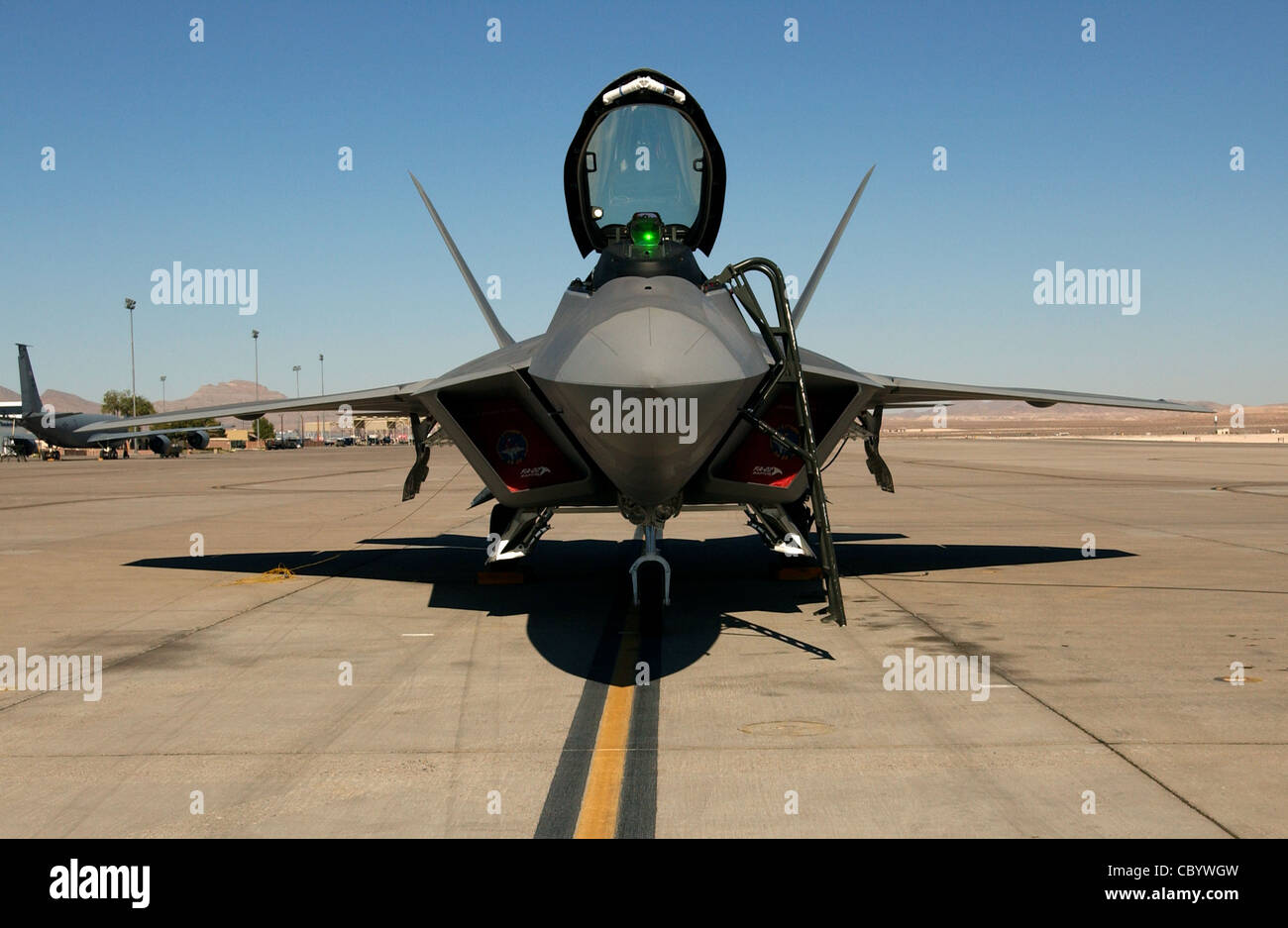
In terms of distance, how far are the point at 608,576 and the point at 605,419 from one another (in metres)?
6.19

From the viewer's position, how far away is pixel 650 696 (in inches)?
260

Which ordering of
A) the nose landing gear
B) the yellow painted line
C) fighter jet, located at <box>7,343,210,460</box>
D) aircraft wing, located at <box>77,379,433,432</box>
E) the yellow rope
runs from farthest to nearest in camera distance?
fighter jet, located at <box>7,343,210,460</box>, the yellow rope, aircraft wing, located at <box>77,379,433,432</box>, the nose landing gear, the yellow painted line

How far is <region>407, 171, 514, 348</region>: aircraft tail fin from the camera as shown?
12.4 metres

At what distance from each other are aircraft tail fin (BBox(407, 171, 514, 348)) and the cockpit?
10.3 ft

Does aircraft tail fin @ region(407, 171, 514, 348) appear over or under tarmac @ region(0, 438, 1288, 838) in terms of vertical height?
over

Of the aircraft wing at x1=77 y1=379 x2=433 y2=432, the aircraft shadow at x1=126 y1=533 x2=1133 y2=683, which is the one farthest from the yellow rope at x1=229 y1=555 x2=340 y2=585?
the aircraft wing at x1=77 y1=379 x2=433 y2=432

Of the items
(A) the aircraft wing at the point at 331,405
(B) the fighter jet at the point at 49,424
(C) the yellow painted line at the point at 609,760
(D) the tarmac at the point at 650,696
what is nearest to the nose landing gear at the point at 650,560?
(D) the tarmac at the point at 650,696

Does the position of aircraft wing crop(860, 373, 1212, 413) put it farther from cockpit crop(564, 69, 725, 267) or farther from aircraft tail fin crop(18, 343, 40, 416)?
aircraft tail fin crop(18, 343, 40, 416)

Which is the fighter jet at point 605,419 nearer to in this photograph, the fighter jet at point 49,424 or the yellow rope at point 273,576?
the yellow rope at point 273,576

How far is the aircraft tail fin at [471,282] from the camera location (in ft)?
40.5

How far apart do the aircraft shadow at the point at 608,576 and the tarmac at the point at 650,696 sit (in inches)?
2.6

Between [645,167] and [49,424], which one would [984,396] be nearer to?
[645,167]
